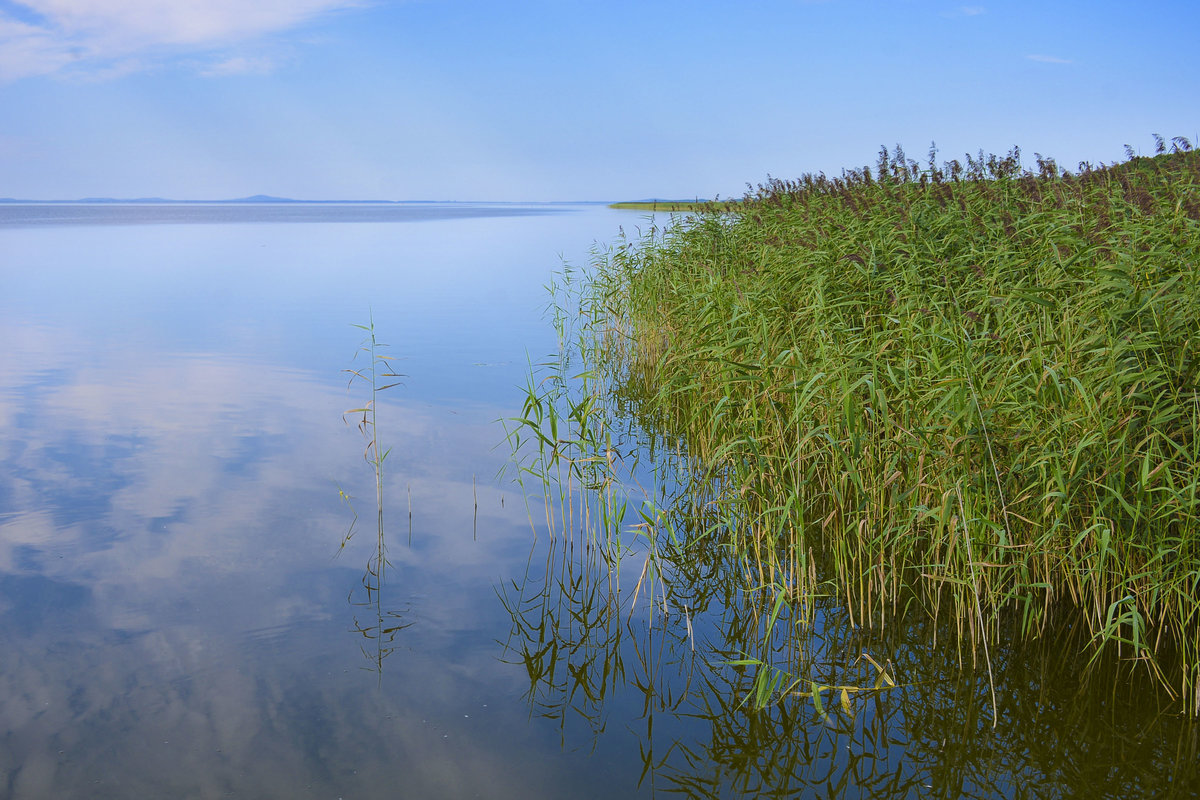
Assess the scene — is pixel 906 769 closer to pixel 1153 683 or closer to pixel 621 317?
pixel 1153 683

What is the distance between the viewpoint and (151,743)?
3643 mm

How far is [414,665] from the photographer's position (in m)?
4.33

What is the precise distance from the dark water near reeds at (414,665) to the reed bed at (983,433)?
1.20 feet

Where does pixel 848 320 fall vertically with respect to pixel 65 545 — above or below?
above

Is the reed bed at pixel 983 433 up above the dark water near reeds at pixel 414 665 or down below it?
above

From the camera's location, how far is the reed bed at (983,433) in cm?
409

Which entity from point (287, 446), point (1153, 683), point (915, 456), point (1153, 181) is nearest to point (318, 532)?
point (287, 446)

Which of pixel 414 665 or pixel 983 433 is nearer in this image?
pixel 983 433

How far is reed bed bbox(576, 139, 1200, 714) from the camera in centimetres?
409

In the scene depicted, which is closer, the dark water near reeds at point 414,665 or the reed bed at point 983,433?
the dark water near reeds at point 414,665

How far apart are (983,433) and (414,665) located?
3.03 metres

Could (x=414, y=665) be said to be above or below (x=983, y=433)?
below

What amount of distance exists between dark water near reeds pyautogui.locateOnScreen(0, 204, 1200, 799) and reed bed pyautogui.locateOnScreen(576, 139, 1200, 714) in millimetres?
365

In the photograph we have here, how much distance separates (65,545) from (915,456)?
539cm
